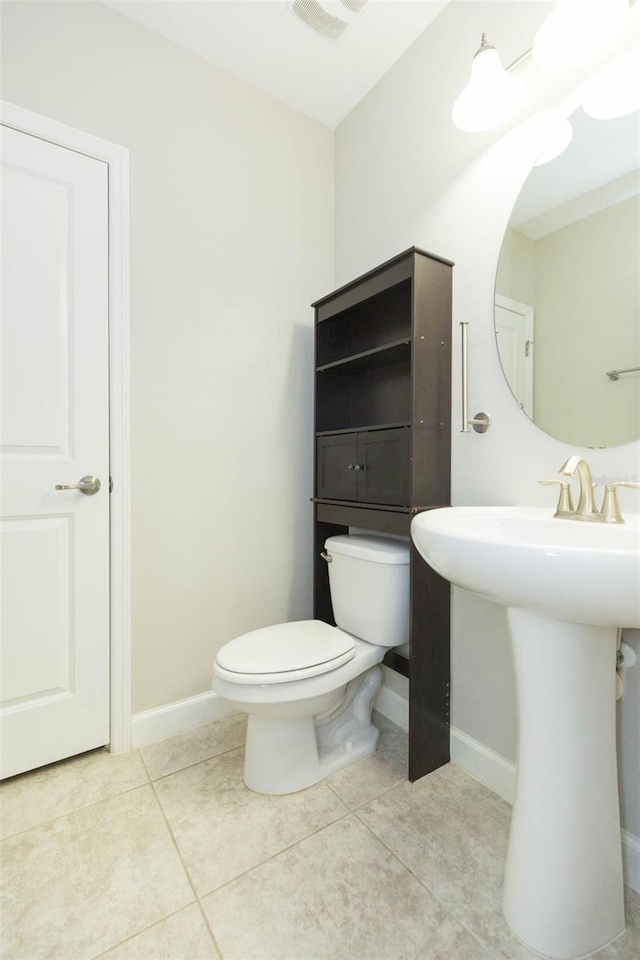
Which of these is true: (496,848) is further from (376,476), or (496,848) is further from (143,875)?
(376,476)

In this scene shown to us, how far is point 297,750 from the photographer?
1326 millimetres

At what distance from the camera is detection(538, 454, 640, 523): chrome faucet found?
3.15ft

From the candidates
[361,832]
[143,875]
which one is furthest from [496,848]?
[143,875]

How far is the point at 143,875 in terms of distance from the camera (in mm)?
1035

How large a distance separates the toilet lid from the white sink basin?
1.95ft

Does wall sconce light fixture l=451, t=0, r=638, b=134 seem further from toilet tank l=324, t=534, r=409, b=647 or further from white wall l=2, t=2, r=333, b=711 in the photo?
toilet tank l=324, t=534, r=409, b=647

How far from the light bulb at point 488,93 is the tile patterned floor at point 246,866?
6.40 feet

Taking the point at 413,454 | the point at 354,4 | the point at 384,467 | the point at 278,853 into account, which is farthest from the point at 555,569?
the point at 354,4

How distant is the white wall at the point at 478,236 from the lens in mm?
1199

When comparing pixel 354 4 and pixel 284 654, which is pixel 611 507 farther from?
pixel 354 4

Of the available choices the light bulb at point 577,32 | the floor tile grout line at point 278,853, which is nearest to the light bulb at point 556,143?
the light bulb at point 577,32

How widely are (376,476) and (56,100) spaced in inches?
61.0

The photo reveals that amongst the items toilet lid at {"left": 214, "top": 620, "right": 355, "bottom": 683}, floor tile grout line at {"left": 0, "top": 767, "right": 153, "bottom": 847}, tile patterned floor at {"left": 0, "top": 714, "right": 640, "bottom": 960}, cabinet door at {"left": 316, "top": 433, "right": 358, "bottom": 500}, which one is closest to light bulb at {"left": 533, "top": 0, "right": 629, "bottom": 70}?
cabinet door at {"left": 316, "top": 433, "right": 358, "bottom": 500}

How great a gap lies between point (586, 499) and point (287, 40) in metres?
1.84
